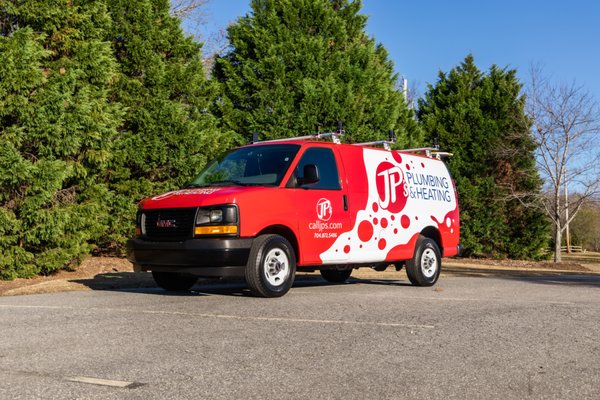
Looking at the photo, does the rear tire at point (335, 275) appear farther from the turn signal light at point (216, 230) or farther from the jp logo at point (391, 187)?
the turn signal light at point (216, 230)

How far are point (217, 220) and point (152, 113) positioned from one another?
8.52m

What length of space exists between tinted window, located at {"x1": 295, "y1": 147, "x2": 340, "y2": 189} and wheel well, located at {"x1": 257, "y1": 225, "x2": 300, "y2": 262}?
776mm

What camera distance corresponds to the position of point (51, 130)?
44.2ft

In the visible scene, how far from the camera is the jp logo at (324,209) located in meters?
9.89

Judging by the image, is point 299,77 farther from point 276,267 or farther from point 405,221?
point 276,267

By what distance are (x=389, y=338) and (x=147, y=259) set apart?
4465mm

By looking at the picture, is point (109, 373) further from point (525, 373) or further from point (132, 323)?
point (525, 373)

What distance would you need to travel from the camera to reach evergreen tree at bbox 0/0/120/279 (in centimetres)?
1295

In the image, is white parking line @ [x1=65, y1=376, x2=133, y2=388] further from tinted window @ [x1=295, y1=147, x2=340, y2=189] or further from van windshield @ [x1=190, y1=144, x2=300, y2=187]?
tinted window @ [x1=295, y1=147, x2=340, y2=189]

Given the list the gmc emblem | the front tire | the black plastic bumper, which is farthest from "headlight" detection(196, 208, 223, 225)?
the front tire

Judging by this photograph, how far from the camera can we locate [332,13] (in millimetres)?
22078

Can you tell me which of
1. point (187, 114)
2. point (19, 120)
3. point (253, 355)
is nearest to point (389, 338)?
point (253, 355)

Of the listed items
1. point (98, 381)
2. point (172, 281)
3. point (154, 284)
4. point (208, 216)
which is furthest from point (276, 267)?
point (98, 381)

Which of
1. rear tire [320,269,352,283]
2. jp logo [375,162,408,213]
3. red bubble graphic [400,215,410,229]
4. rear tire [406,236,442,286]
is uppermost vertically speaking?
jp logo [375,162,408,213]
